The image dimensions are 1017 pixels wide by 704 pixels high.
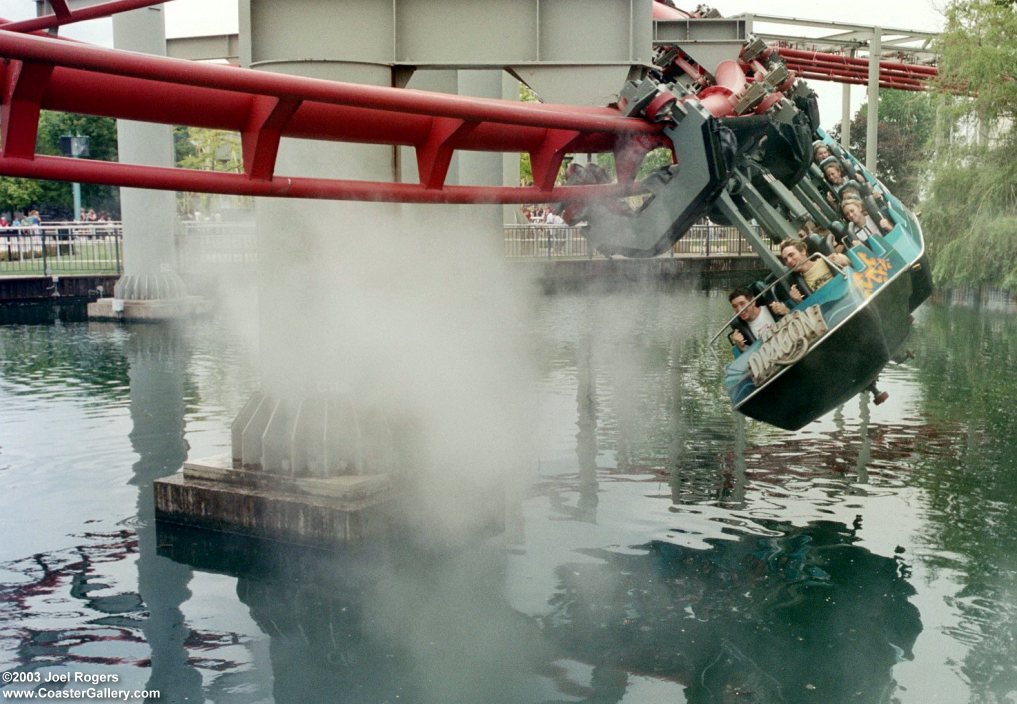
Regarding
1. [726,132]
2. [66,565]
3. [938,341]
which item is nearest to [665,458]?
[726,132]

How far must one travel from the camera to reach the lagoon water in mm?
7051

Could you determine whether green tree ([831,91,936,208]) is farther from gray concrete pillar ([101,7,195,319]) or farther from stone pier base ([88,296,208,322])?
gray concrete pillar ([101,7,195,319])

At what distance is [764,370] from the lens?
909 centimetres

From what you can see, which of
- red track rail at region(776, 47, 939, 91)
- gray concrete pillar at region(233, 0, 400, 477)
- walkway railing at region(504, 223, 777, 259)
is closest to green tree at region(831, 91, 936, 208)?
red track rail at region(776, 47, 939, 91)

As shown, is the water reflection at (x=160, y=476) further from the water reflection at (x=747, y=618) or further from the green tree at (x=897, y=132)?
the green tree at (x=897, y=132)

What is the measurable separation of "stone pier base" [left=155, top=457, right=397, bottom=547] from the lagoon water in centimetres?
18

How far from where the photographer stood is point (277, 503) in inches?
374

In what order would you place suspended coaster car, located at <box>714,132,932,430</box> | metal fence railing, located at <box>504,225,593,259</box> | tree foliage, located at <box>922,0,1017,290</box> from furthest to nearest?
metal fence railing, located at <box>504,225,593,259</box>, tree foliage, located at <box>922,0,1017,290</box>, suspended coaster car, located at <box>714,132,932,430</box>

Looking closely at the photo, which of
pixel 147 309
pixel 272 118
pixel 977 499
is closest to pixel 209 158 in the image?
pixel 147 309

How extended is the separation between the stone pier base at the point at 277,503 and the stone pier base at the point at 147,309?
52.2ft

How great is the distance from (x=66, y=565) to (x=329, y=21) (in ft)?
15.7

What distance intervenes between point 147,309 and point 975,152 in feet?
69.2

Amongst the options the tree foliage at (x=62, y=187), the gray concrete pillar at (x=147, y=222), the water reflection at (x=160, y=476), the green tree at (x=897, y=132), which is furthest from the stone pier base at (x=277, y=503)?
the green tree at (x=897, y=132)

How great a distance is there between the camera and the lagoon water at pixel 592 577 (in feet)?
23.1
